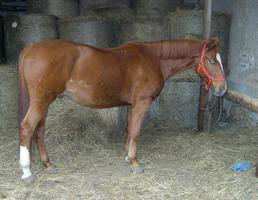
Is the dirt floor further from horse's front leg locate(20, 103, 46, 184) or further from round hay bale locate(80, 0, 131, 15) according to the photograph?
round hay bale locate(80, 0, 131, 15)

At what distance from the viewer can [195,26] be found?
626 cm

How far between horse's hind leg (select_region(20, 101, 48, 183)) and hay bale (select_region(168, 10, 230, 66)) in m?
3.13

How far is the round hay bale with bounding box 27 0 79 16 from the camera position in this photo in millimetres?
7016

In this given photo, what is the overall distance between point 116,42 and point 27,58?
3032 millimetres

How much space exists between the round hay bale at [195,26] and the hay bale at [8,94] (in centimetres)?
266

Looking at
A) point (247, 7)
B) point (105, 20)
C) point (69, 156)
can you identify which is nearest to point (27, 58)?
point (69, 156)

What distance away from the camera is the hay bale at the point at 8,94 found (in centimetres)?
602

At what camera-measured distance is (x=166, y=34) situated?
6.52 metres

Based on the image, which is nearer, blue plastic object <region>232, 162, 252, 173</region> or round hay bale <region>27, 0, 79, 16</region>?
blue plastic object <region>232, 162, 252, 173</region>

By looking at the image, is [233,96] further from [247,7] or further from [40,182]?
[40,182]

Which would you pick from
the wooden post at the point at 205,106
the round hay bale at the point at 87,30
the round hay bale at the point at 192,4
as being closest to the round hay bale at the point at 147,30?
the round hay bale at the point at 87,30

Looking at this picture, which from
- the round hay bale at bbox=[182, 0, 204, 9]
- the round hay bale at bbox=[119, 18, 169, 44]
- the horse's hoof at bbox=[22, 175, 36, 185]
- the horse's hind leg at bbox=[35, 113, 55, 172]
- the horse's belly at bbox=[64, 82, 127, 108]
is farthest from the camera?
the round hay bale at bbox=[182, 0, 204, 9]

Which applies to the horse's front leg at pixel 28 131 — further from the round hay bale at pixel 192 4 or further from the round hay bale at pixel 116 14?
the round hay bale at pixel 192 4

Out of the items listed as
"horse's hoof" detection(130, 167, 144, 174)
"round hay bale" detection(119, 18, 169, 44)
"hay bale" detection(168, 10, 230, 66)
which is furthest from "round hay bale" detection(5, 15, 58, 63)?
"horse's hoof" detection(130, 167, 144, 174)
